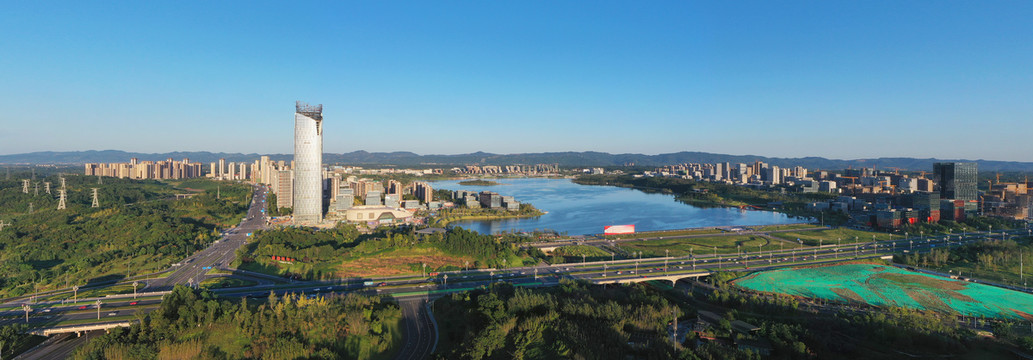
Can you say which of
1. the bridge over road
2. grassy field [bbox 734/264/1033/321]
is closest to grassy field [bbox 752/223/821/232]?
grassy field [bbox 734/264/1033/321]

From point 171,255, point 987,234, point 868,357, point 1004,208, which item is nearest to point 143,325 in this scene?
point 171,255

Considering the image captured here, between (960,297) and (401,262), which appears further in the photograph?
(401,262)

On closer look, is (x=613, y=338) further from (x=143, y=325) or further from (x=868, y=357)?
(x=143, y=325)

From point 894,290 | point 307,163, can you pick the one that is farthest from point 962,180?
point 307,163

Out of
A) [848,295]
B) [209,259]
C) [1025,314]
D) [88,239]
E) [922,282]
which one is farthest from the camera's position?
[88,239]

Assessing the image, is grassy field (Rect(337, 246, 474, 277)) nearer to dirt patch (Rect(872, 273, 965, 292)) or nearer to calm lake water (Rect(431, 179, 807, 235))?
calm lake water (Rect(431, 179, 807, 235))

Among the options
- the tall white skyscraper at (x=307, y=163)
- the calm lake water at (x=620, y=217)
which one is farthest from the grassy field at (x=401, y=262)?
the tall white skyscraper at (x=307, y=163)

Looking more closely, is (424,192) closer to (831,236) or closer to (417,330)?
(831,236)

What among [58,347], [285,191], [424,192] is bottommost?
[58,347]

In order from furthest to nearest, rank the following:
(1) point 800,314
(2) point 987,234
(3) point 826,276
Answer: (2) point 987,234
(3) point 826,276
(1) point 800,314
